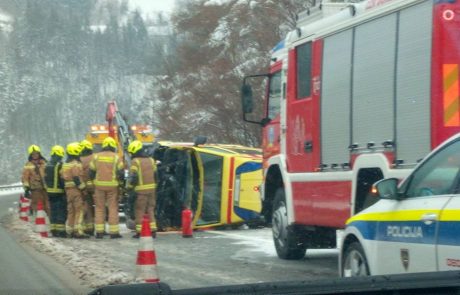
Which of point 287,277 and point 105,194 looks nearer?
point 287,277

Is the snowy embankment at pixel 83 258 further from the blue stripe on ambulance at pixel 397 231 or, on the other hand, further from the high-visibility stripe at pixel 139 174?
the blue stripe on ambulance at pixel 397 231

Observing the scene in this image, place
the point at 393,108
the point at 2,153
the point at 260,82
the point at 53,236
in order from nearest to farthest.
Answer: the point at 393,108
the point at 53,236
the point at 260,82
the point at 2,153

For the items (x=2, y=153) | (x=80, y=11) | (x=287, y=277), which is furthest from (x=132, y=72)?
(x=287, y=277)

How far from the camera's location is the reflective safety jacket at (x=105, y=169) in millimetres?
17359

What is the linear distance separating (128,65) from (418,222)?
4431cm

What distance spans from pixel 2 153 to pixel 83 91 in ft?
19.7

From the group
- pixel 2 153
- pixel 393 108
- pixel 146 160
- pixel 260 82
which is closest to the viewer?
pixel 393 108

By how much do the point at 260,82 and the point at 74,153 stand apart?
1774cm

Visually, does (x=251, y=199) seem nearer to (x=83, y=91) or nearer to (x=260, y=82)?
(x=260, y=82)

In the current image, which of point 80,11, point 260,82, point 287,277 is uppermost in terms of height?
point 80,11

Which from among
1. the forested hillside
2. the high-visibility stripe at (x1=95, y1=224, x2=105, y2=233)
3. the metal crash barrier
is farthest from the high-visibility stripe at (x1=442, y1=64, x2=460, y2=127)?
the forested hillside

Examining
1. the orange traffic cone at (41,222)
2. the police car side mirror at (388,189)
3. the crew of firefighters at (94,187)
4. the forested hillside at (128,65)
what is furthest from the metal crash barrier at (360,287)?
the forested hillside at (128,65)

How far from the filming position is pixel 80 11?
162 ft

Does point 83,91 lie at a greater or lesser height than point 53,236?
greater
